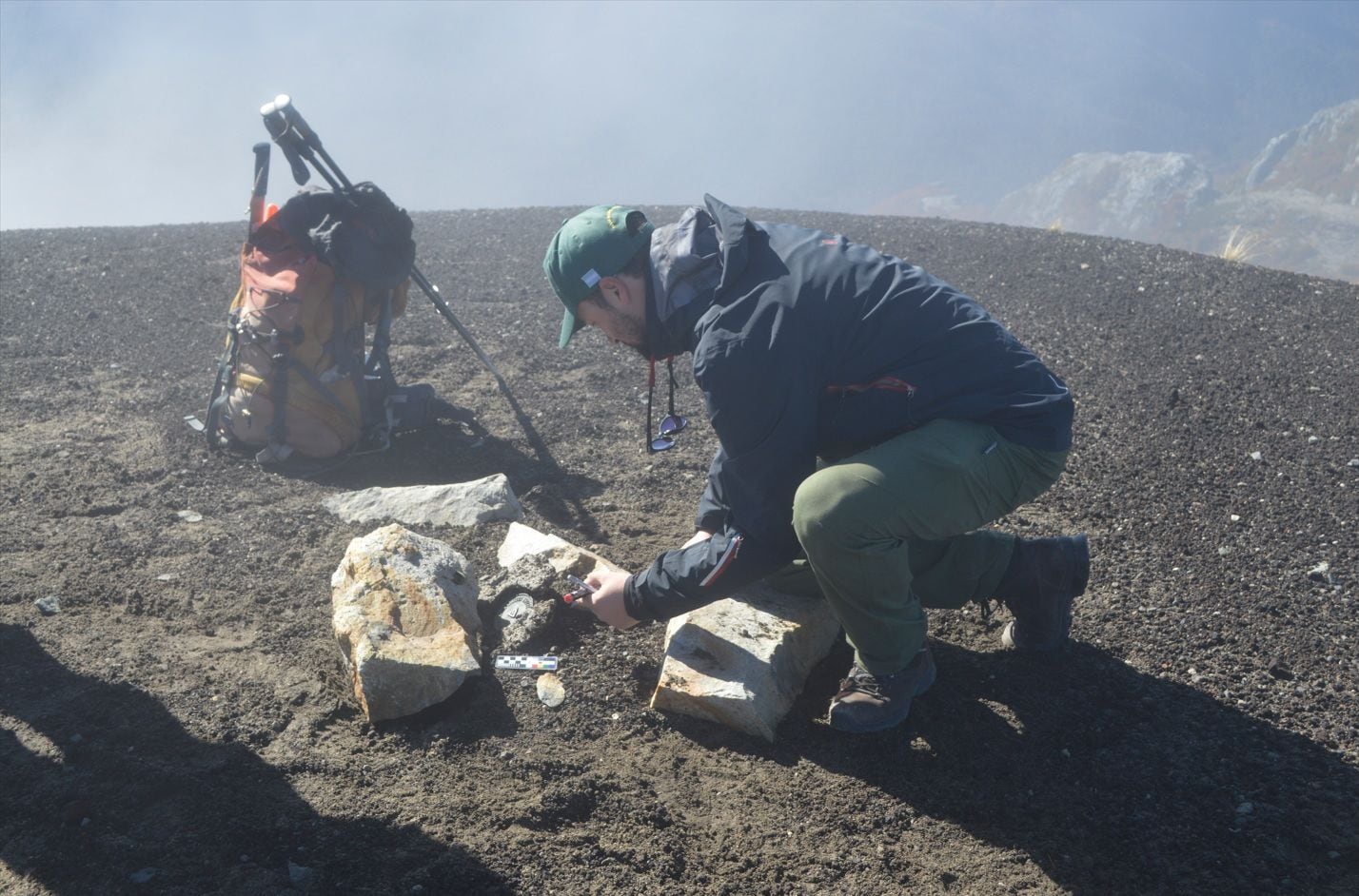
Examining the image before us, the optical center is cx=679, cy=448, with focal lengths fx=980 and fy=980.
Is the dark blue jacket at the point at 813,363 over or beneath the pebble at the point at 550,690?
over

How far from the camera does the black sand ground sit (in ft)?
8.41

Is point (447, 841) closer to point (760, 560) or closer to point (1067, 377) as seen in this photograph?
point (760, 560)

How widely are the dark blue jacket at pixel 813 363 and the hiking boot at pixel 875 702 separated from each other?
1.63ft

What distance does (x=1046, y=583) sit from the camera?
3.29m

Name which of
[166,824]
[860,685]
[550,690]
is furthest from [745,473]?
[166,824]

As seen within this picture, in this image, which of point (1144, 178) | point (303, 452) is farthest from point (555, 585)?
point (1144, 178)

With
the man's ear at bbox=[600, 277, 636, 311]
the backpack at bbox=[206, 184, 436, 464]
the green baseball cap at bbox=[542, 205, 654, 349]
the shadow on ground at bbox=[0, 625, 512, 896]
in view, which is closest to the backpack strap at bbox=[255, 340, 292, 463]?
the backpack at bbox=[206, 184, 436, 464]

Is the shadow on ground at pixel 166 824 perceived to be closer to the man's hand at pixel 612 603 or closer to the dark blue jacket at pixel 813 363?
the man's hand at pixel 612 603

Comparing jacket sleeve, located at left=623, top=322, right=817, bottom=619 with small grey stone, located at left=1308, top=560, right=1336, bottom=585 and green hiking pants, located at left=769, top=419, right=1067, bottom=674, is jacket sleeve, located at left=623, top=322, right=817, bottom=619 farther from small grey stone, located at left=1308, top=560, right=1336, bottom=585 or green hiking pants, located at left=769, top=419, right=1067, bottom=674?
small grey stone, located at left=1308, top=560, right=1336, bottom=585

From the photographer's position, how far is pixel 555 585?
12.0 feet

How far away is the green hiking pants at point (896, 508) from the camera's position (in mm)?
2736

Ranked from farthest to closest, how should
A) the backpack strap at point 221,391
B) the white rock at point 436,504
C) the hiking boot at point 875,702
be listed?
the backpack strap at point 221,391
the white rock at point 436,504
the hiking boot at point 875,702

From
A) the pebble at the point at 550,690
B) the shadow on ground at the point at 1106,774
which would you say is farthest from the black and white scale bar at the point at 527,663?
the shadow on ground at the point at 1106,774

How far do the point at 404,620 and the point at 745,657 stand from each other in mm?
1159
